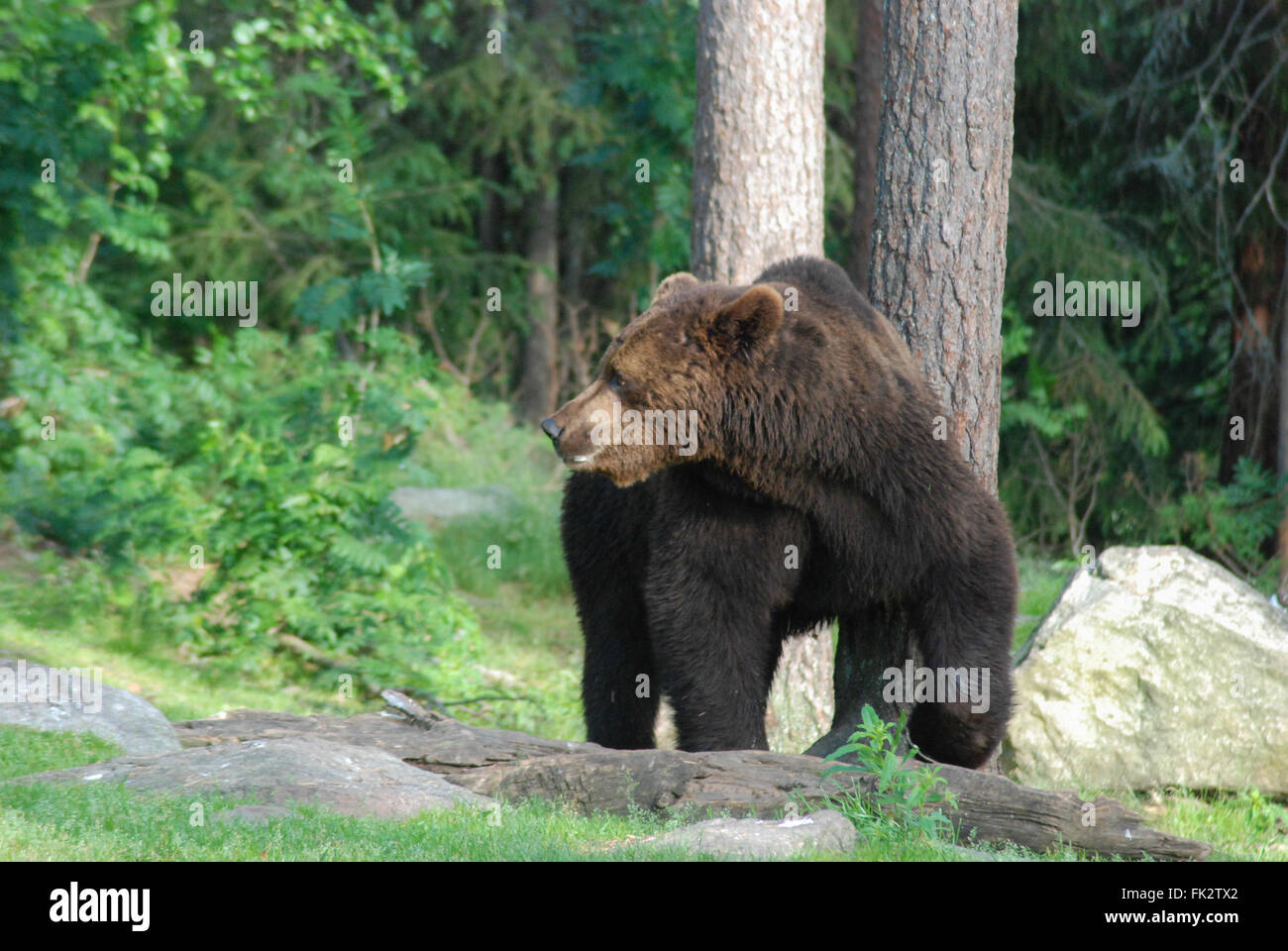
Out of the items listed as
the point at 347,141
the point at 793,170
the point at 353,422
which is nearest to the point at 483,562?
the point at 353,422

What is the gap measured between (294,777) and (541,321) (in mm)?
15211

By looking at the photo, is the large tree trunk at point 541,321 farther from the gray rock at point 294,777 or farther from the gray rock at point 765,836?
the gray rock at point 765,836

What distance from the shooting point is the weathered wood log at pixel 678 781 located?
4574 mm

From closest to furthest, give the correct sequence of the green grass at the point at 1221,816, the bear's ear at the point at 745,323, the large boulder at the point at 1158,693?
the bear's ear at the point at 745,323
the green grass at the point at 1221,816
the large boulder at the point at 1158,693

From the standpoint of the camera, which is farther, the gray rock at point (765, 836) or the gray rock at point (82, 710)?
the gray rock at point (82, 710)

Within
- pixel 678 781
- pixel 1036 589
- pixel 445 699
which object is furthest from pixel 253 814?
pixel 1036 589

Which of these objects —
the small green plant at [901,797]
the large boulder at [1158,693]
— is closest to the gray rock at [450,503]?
the large boulder at [1158,693]

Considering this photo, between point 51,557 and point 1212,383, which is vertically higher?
point 1212,383

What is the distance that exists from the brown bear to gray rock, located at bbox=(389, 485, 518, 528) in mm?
8476

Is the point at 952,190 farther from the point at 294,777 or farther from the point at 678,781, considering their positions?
the point at 294,777

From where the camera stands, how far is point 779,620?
6012 millimetres

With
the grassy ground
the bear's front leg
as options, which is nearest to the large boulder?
the grassy ground

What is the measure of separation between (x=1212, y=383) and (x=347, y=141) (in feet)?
38.7
